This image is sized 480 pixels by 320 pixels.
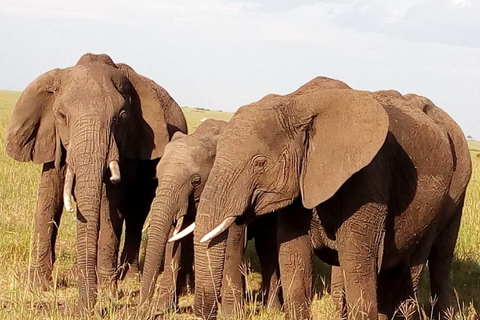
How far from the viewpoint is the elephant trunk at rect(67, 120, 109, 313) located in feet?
20.5

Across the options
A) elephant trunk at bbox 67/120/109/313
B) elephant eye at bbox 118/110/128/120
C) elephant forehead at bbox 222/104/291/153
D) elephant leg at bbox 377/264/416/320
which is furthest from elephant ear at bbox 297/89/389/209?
elephant eye at bbox 118/110/128/120

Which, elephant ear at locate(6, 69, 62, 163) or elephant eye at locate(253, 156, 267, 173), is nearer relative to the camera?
elephant eye at locate(253, 156, 267, 173)

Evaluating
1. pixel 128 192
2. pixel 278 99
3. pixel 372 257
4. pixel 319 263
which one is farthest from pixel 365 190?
pixel 319 263

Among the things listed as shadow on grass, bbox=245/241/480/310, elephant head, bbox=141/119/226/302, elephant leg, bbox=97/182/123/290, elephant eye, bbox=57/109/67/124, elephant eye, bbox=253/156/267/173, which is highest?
elephant eye, bbox=57/109/67/124

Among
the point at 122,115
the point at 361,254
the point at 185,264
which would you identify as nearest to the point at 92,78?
the point at 122,115

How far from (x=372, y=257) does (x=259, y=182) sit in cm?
108

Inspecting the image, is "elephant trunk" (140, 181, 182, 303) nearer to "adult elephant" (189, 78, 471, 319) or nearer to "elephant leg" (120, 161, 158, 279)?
"adult elephant" (189, 78, 471, 319)

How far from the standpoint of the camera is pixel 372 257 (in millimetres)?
5602

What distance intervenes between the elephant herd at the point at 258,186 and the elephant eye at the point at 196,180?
29 mm

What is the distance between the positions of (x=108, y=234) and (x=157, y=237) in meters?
1.42

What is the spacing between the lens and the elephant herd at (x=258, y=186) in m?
5.24

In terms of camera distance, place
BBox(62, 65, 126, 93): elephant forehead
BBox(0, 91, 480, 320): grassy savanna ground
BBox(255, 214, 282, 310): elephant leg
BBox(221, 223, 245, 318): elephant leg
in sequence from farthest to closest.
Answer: BBox(255, 214, 282, 310): elephant leg
BBox(221, 223, 245, 318): elephant leg
BBox(62, 65, 126, 93): elephant forehead
BBox(0, 91, 480, 320): grassy savanna ground

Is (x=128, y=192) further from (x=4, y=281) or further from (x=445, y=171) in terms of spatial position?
(x=445, y=171)

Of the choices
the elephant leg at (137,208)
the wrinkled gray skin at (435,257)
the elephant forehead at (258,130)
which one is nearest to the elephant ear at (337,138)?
the elephant forehead at (258,130)
